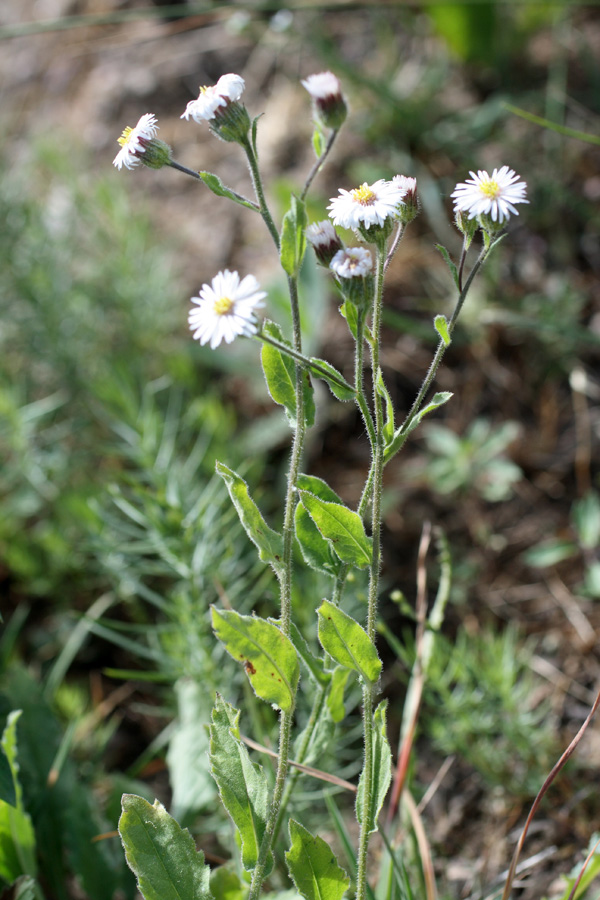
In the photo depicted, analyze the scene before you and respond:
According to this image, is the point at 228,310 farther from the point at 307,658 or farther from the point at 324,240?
the point at 307,658

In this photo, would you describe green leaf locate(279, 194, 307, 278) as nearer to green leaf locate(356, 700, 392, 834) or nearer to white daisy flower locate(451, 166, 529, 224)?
white daisy flower locate(451, 166, 529, 224)

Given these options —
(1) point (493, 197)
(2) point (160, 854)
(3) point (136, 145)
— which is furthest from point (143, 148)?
(2) point (160, 854)

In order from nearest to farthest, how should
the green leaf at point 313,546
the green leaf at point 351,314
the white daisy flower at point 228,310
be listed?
1. the white daisy flower at point 228,310
2. the green leaf at point 351,314
3. the green leaf at point 313,546

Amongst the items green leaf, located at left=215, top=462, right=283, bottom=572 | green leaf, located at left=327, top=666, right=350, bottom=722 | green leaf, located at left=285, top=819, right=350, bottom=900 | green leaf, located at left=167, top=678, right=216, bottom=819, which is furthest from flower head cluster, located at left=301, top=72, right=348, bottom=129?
green leaf, located at left=167, top=678, right=216, bottom=819

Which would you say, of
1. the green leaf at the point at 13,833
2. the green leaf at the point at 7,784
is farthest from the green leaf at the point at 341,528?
the green leaf at the point at 7,784

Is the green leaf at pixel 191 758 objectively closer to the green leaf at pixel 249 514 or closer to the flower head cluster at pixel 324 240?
the green leaf at pixel 249 514

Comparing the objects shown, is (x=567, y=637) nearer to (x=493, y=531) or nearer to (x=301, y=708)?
(x=493, y=531)
